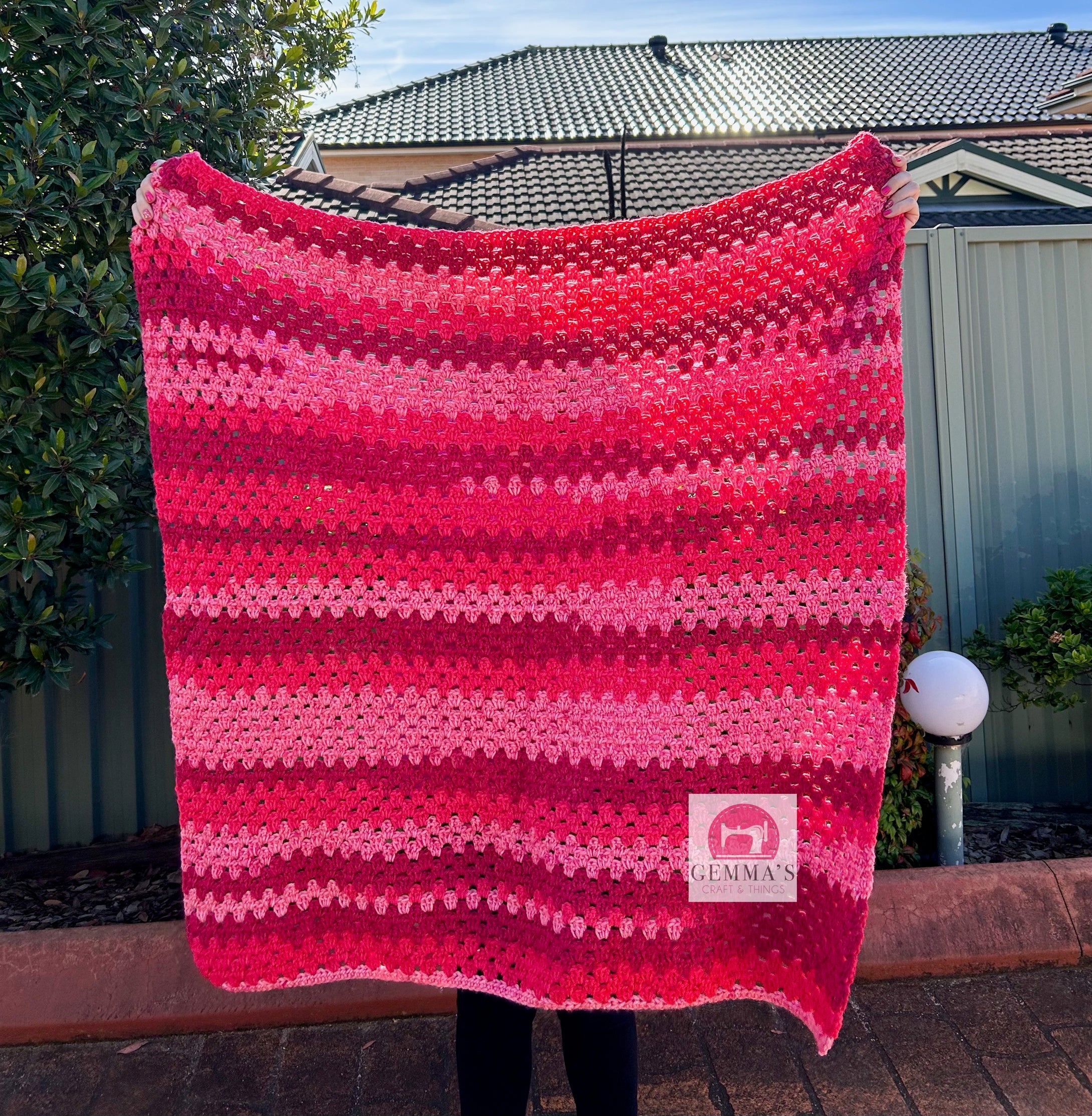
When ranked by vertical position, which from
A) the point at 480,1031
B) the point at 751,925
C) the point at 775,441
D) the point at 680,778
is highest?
the point at 775,441

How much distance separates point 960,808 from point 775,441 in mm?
1489

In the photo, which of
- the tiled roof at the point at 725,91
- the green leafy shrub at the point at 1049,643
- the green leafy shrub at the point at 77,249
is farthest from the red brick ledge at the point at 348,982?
the tiled roof at the point at 725,91

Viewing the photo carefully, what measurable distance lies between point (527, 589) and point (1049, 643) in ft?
6.08

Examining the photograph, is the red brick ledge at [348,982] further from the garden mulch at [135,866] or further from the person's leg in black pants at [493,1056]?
the person's leg in black pants at [493,1056]

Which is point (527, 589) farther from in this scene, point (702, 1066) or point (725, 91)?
point (725, 91)

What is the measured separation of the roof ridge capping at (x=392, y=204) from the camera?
11.5 feet

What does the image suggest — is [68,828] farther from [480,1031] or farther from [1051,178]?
[1051,178]

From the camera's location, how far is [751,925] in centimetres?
139

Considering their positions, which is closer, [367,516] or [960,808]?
[367,516]

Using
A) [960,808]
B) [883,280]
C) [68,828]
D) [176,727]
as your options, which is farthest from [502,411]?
[68,828]

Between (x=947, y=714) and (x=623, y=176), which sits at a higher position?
(x=623, y=176)

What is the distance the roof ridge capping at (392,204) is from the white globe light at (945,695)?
223cm

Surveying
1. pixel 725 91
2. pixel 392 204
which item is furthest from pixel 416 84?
pixel 392 204

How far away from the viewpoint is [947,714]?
2.17m
